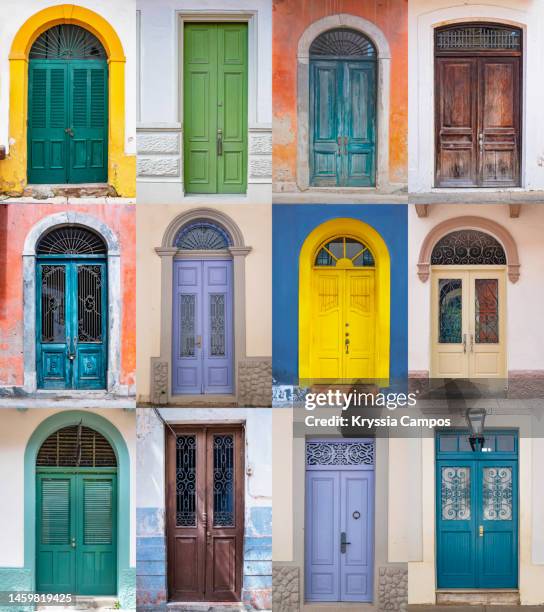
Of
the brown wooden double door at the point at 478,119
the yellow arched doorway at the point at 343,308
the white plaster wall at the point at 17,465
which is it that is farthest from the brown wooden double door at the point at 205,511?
the brown wooden double door at the point at 478,119

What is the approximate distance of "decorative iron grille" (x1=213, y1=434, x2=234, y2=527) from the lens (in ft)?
25.9

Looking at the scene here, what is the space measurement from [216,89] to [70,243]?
1.54 m

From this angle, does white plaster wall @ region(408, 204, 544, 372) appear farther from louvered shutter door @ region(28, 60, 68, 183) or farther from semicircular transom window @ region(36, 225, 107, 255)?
louvered shutter door @ region(28, 60, 68, 183)

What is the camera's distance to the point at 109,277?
25.4 ft

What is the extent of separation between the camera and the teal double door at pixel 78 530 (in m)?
7.90

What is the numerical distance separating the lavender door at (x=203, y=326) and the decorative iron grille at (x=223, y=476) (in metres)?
0.40

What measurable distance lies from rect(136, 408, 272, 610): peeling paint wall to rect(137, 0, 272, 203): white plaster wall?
5.17 ft

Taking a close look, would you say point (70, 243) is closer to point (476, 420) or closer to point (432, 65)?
point (432, 65)

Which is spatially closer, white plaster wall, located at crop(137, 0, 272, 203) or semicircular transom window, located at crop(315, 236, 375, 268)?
white plaster wall, located at crop(137, 0, 272, 203)

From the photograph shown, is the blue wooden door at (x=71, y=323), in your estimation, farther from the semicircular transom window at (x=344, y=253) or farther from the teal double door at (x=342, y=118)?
the teal double door at (x=342, y=118)

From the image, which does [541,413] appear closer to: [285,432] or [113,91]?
[285,432]

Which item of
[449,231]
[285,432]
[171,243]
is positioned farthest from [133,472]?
[449,231]

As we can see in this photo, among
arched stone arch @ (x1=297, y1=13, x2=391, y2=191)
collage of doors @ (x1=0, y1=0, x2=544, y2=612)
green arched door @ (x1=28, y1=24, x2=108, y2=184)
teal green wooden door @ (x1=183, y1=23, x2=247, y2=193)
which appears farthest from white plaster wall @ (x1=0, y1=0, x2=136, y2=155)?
arched stone arch @ (x1=297, y1=13, x2=391, y2=191)

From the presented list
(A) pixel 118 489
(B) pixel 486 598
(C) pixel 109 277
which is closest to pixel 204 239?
(C) pixel 109 277
